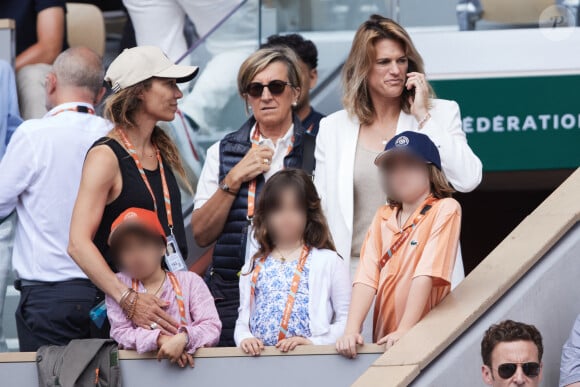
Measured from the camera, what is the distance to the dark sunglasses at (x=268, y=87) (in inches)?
282

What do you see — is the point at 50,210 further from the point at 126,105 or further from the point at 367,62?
the point at 367,62

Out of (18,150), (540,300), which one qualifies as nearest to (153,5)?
(18,150)

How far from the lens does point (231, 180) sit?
7.08 metres

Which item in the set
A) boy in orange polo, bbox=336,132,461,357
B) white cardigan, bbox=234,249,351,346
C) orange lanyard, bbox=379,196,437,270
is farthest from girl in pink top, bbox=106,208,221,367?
orange lanyard, bbox=379,196,437,270

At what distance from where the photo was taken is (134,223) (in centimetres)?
634

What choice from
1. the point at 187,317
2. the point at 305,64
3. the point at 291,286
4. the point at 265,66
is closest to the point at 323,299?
the point at 291,286

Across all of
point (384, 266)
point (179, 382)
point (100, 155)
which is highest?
point (100, 155)

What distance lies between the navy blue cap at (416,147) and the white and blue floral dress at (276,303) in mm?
652

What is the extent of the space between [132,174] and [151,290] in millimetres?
571

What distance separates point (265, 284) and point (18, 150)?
152 cm

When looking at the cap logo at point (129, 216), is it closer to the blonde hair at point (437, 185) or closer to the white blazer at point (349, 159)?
the white blazer at point (349, 159)

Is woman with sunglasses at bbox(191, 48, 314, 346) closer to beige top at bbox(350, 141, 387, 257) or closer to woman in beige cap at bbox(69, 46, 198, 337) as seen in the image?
woman in beige cap at bbox(69, 46, 198, 337)

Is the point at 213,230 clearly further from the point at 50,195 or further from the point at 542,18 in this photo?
the point at 542,18

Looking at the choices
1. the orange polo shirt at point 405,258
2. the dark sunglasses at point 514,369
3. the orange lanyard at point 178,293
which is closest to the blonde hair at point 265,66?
the orange polo shirt at point 405,258
